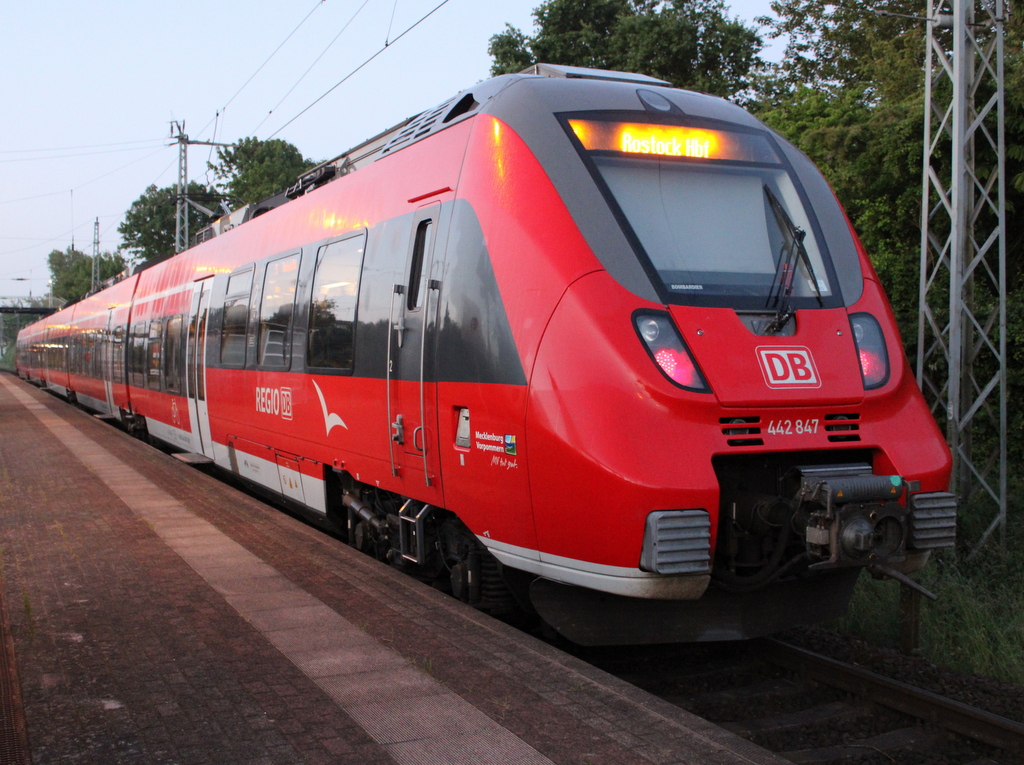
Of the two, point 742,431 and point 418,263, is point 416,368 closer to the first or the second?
point 418,263

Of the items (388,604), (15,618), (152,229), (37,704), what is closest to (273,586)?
(388,604)

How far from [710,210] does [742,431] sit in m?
1.38

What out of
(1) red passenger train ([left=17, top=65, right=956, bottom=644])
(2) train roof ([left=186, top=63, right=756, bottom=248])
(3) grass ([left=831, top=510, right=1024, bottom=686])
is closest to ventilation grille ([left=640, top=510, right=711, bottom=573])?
(1) red passenger train ([left=17, top=65, right=956, bottom=644])

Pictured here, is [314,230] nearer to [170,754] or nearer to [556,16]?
[170,754]

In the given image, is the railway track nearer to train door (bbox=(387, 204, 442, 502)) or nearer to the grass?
the grass

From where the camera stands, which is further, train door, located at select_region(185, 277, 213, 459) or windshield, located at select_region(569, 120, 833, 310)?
train door, located at select_region(185, 277, 213, 459)

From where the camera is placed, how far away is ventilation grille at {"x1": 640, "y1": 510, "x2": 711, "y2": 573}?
4191 mm

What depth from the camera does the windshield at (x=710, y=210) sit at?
194 inches

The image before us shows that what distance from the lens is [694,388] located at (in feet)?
14.5

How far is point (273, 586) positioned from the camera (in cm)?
593

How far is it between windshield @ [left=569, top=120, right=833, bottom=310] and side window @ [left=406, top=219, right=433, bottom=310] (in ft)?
3.97

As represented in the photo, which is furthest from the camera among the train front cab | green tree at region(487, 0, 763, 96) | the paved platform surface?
green tree at region(487, 0, 763, 96)

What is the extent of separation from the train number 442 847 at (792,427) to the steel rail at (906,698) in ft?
4.06

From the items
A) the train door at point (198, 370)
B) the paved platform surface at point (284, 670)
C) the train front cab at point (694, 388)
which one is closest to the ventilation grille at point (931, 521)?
the train front cab at point (694, 388)
